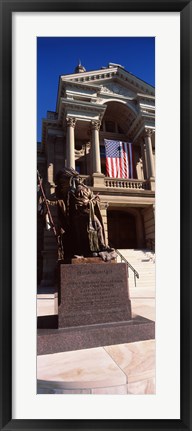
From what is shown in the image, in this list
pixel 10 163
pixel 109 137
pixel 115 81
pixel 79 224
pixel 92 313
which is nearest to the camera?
pixel 10 163

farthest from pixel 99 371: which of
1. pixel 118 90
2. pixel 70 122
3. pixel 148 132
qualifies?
pixel 118 90

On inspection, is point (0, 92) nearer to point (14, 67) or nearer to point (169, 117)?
point (14, 67)

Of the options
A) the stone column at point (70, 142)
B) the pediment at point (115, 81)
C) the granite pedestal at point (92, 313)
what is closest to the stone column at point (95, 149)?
the stone column at point (70, 142)

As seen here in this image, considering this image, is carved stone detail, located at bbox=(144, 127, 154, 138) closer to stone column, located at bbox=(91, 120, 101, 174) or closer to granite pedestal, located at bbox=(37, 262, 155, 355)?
stone column, located at bbox=(91, 120, 101, 174)

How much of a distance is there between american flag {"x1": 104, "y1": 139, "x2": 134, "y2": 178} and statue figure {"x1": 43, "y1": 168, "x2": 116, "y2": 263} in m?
11.1

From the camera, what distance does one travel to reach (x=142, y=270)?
1251 cm

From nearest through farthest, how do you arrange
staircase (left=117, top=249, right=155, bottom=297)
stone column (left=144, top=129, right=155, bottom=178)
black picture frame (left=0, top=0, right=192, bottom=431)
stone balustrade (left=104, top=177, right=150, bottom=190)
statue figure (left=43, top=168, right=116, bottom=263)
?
1. black picture frame (left=0, top=0, right=192, bottom=431)
2. statue figure (left=43, top=168, right=116, bottom=263)
3. staircase (left=117, top=249, right=155, bottom=297)
4. stone balustrade (left=104, top=177, right=150, bottom=190)
5. stone column (left=144, top=129, right=155, bottom=178)

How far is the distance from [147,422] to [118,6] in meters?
4.20

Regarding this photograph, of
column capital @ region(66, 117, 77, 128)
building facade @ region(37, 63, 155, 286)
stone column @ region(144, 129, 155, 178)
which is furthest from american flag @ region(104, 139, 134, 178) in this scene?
column capital @ region(66, 117, 77, 128)

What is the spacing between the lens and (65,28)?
8.73 ft

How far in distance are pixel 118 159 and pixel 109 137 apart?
6.04 m

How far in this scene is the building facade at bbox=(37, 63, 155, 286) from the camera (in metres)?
16.7

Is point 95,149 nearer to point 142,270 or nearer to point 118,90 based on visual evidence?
point 118,90

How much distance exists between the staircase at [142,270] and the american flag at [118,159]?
5.30 meters
